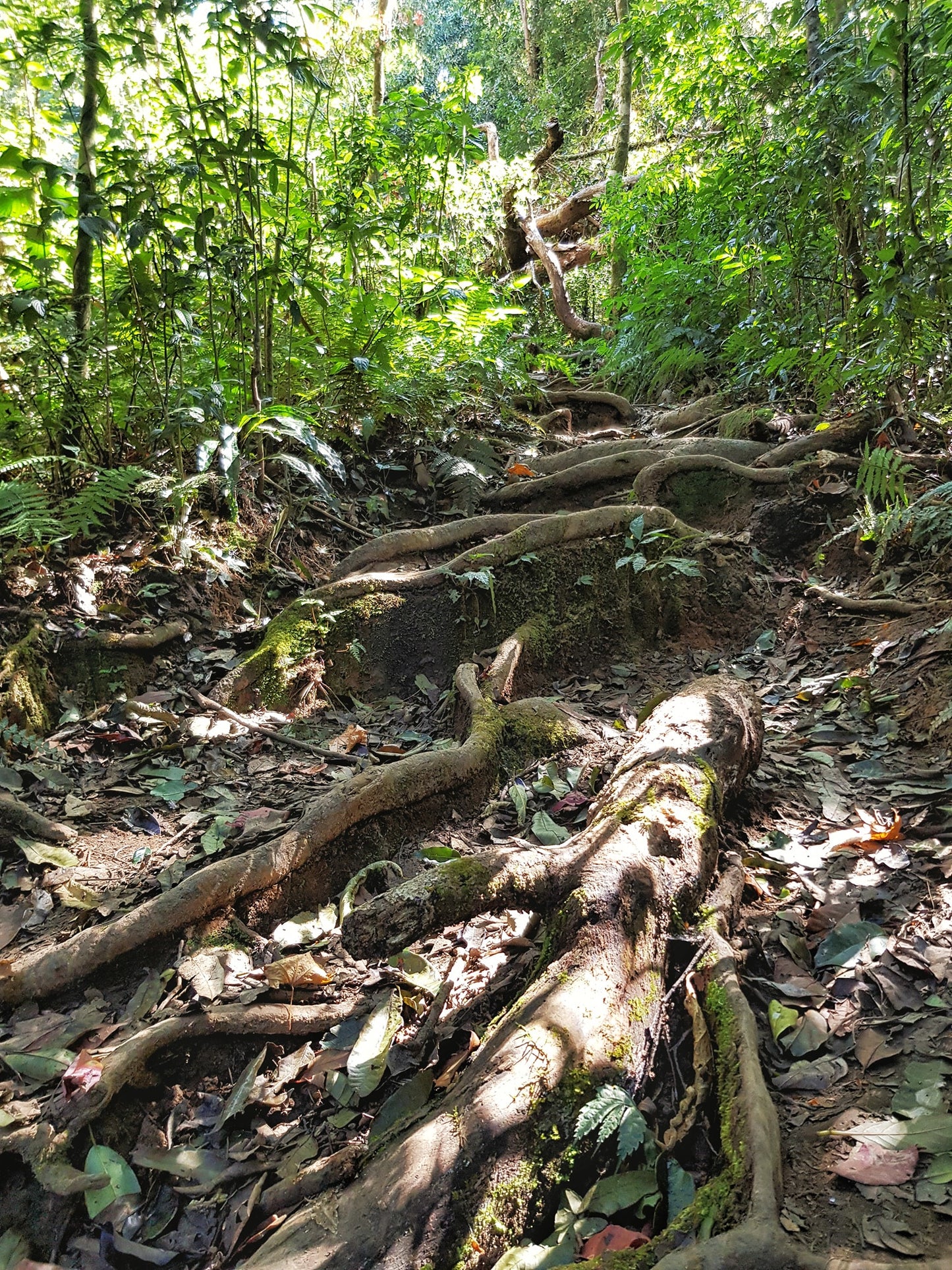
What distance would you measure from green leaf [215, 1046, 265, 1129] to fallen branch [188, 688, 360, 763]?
1.47m

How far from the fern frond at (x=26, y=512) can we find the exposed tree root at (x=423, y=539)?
1.57 meters

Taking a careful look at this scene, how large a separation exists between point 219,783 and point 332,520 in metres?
2.51

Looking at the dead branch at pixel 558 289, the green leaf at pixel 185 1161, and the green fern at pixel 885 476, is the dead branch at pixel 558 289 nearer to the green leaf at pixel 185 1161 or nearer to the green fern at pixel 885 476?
the green fern at pixel 885 476

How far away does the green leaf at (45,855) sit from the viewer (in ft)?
8.88

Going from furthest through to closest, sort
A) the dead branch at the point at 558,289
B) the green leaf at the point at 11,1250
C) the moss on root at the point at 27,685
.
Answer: the dead branch at the point at 558,289, the moss on root at the point at 27,685, the green leaf at the point at 11,1250

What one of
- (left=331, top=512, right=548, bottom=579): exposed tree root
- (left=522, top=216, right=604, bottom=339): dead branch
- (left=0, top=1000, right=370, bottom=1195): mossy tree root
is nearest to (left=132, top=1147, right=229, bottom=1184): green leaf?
(left=0, top=1000, right=370, bottom=1195): mossy tree root

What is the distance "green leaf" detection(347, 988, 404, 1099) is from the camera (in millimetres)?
1995

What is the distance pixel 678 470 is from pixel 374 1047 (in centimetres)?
453


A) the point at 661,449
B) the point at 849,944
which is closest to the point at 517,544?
the point at 661,449

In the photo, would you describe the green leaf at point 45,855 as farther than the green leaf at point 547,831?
No

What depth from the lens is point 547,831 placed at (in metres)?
2.85

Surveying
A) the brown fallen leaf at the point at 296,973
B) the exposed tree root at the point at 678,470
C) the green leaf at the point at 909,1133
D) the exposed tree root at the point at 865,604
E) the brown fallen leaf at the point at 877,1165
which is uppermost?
the exposed tree root at the point at 678,470

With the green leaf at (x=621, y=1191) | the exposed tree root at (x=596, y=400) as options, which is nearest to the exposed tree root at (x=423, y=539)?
the green leaf at (x=621, y=1191)

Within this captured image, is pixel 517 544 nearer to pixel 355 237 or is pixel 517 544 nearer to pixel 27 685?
pixel 355 237
